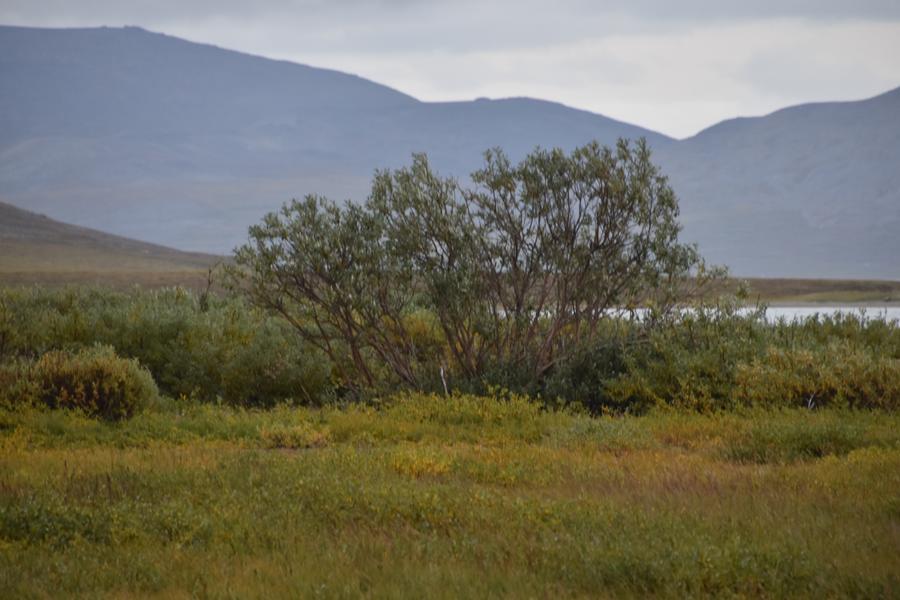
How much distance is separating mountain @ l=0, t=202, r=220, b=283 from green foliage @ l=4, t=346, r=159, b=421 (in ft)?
190

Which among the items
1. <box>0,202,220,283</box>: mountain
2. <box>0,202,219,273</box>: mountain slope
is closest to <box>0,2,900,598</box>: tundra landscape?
<box>0,202,220,283</box>: mountain

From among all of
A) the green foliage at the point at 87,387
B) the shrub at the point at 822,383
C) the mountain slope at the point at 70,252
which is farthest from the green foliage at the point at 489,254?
the mountain slope at the point at 70,252

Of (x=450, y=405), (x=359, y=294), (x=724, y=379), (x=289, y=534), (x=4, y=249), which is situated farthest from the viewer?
(x=4, y=249)

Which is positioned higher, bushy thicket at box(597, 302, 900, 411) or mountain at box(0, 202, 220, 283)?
bushy thicket at box(597, 302, 900, 411)

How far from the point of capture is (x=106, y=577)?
7.03 metres

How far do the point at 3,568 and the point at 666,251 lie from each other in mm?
11648

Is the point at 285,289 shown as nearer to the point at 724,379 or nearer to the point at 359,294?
the point at 359,294

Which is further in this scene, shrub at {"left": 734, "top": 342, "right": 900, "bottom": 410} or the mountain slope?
the mountain slope

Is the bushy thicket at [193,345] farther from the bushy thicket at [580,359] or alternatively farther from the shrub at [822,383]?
the shrub at [822,383]

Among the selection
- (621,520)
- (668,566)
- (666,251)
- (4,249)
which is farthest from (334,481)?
(4,249)

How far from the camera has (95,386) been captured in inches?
561

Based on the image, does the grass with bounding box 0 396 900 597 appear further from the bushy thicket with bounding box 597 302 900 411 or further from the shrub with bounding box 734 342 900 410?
the bushy thicket with bounding box 597 302 900 411

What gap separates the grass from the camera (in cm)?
682

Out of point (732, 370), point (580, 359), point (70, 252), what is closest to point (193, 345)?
point (580, 359)
